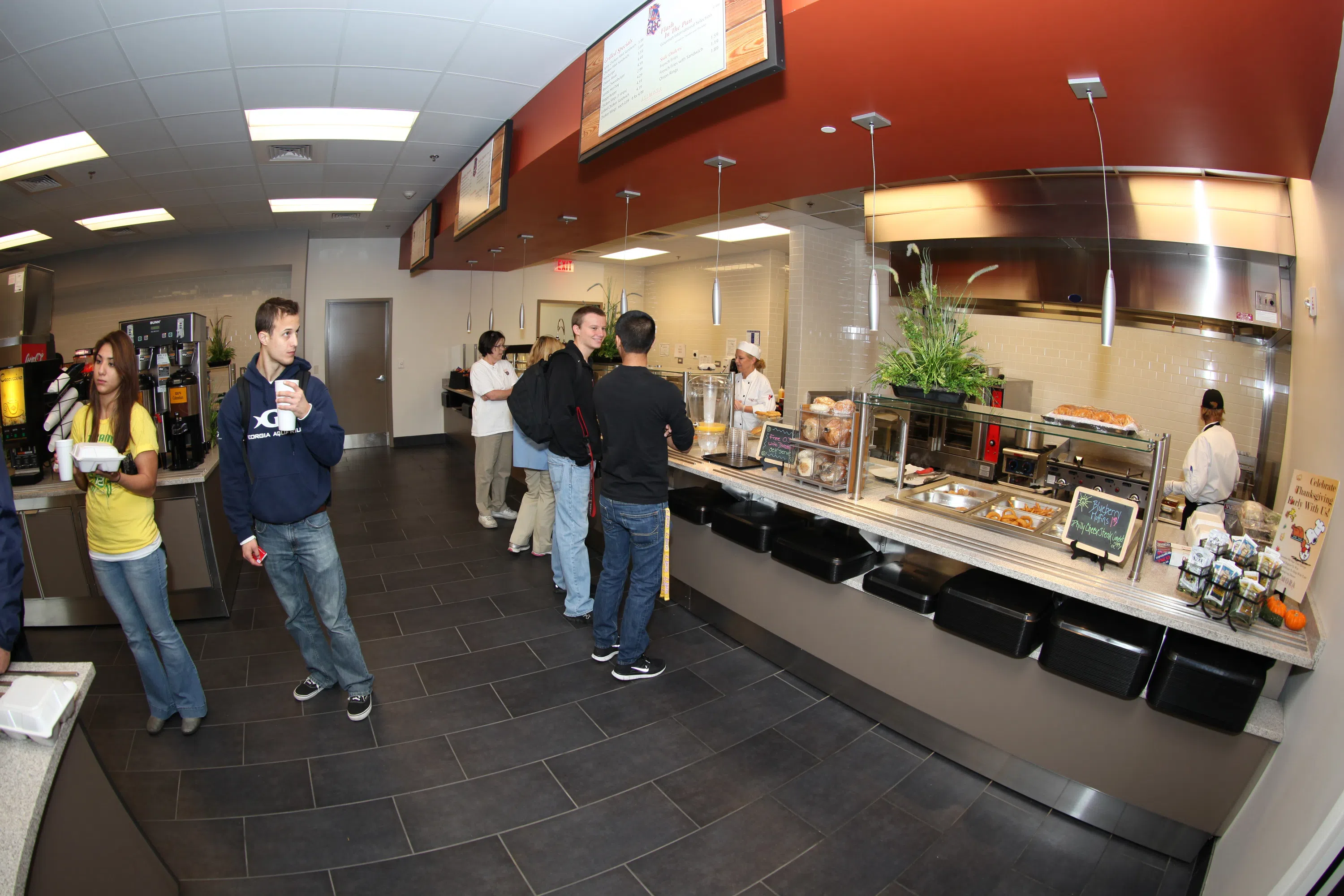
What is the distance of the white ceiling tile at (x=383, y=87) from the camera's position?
3.76 meters

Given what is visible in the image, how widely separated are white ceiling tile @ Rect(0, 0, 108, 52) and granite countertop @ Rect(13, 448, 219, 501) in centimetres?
229

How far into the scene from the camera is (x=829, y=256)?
702 centimetres

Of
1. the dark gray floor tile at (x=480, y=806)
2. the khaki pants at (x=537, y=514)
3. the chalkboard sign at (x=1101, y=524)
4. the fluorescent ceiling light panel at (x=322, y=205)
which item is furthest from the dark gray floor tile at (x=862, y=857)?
the fluorescent ceiling light panel at (x=322, y=205)

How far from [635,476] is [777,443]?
0.87 metres

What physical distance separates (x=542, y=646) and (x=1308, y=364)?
3897mm

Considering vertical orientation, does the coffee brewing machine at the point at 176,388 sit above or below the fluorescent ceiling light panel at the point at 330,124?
below

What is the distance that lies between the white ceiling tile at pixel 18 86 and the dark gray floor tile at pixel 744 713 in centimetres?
498

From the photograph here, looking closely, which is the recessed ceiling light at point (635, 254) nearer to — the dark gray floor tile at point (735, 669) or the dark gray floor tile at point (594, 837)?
the dark gray floor tile at point (735, 669)

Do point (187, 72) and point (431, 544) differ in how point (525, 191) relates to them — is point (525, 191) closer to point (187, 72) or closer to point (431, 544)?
point (187, 72)

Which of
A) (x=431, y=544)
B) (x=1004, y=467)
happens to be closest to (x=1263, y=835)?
(x=1004, y=467)

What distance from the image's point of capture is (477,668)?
130 inches

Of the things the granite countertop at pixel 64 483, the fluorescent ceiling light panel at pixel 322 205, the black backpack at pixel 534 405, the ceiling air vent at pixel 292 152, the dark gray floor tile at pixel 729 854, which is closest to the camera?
the dark gray floor tile at pixel 729 854

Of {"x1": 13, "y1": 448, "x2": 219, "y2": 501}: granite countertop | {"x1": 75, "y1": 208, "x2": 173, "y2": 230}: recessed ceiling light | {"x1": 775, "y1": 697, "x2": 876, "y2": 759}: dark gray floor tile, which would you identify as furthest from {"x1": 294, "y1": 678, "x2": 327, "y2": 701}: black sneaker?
{"x1": 75, "y1": 208, "x2": 173, "y2": 230}: recessed ceiling light

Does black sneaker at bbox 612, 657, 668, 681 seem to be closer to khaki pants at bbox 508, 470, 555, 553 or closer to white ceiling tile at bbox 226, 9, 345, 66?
khaki pants at bbox 508, 470, 555, 553
